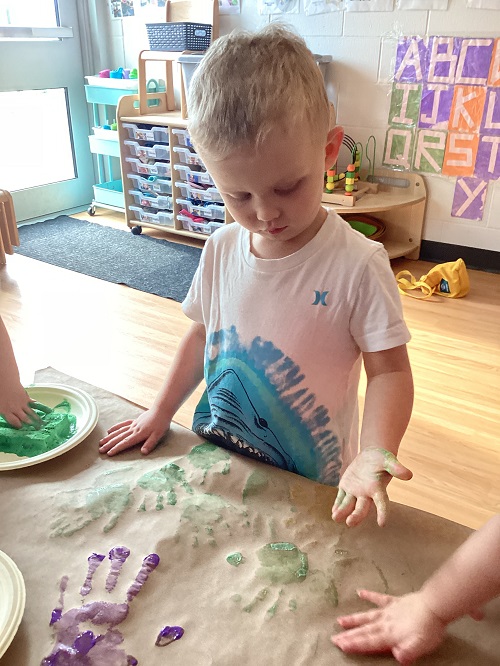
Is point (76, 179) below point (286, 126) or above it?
below

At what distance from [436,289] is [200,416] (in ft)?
6.05

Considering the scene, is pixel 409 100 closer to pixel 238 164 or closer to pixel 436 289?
pixel 436 289

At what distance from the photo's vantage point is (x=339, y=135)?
0.66 meters

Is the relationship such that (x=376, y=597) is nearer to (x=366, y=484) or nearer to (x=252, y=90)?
(x=366, y=484)

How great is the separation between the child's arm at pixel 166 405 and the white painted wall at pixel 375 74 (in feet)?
6.88

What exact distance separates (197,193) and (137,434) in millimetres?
2376

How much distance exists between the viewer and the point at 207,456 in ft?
2.33

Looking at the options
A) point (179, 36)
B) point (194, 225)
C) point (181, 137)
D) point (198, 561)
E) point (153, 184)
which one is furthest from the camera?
point (153, 184)

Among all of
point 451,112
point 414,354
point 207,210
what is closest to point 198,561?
point 414,354

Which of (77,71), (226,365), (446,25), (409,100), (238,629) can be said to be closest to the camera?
(238,629)

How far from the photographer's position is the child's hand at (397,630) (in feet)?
1.51

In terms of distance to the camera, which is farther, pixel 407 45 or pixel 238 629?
pixel 407 45

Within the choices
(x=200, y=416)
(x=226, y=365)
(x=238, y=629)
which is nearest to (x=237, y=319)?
(x=226, y=365)

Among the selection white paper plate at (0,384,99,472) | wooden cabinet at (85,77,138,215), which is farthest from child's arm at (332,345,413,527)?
wooden cabinet at (85,77,138,215)
